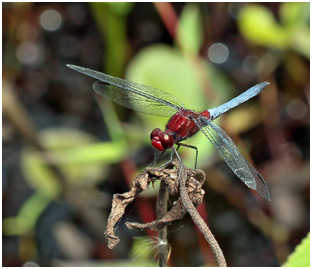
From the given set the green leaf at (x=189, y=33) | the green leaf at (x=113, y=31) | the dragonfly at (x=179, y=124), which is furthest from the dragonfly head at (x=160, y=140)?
the green leaf at (x=113, y=31)

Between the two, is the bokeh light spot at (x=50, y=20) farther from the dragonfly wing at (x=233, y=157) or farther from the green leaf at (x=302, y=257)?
the green leaf at (x=302, y=257)

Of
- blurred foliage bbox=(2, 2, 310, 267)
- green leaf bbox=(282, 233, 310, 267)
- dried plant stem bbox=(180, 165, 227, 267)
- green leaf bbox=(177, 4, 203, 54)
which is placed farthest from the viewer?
green leaf bbox=(177, 4, 203, 54)

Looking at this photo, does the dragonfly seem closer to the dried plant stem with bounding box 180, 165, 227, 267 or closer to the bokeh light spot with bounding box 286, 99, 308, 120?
the dried plant stem with bounding box 180, 165, 227, 267

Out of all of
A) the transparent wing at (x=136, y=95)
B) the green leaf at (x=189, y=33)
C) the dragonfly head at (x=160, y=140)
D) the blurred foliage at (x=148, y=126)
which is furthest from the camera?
the green leaf at (x=189, y=33)

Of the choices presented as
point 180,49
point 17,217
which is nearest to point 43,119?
point 17,217

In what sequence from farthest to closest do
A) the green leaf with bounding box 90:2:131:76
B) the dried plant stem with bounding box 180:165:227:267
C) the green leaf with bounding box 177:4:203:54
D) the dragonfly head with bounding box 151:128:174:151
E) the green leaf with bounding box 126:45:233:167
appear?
the green leaf with bounding box 90:2:131:76, the green leaf with bounding box 177:4:203:54, the green leaf with bounding box 126:45:233:167, the dragonfly head with bounding box 151:128:174:151, the dried plant stem with bounding box 180:165:227:267

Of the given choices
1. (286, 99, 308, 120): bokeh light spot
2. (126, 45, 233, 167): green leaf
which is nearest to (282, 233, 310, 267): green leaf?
(126, 45, 233, 167): green leaf

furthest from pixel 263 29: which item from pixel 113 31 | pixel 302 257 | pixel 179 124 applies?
pixel 302 257
